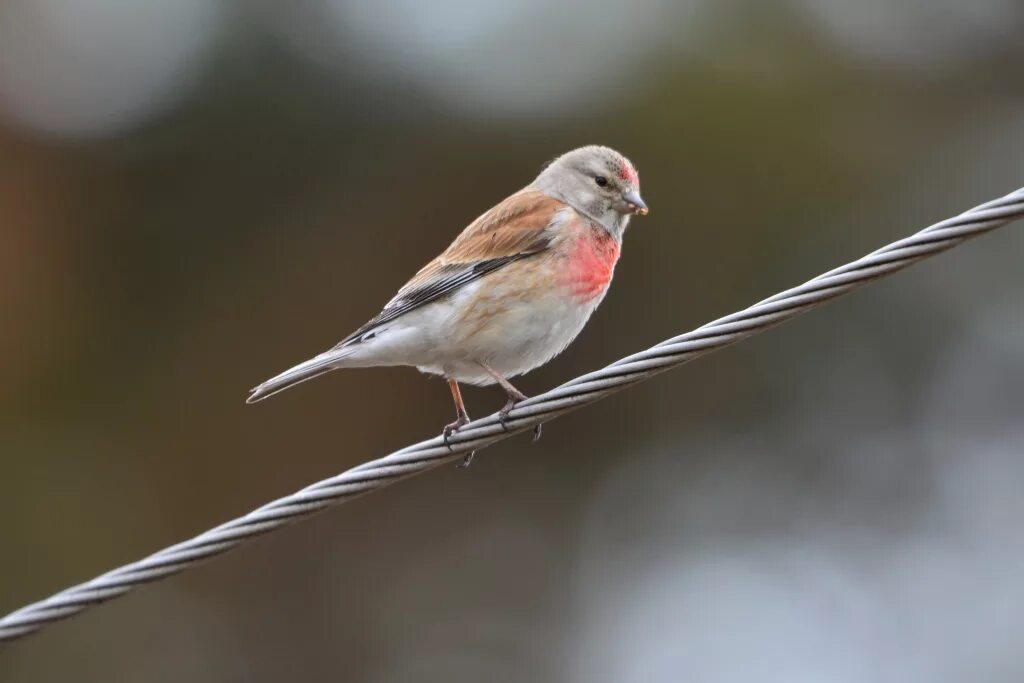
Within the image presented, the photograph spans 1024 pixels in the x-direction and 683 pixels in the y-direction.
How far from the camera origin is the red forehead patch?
6784 mm


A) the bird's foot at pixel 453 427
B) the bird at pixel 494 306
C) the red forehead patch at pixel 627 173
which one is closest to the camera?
the bird's foot at pixel 453 427

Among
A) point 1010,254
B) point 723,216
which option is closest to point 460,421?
point 723,216

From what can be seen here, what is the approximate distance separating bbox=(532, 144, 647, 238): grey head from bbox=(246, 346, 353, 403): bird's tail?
57.5 inches

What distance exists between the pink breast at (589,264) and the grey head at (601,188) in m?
0.16

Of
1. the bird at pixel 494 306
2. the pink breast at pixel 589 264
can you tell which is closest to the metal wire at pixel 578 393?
the bird at pixel 494 306

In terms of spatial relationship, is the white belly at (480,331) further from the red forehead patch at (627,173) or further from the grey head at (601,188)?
the red forehead patch at (627,173)

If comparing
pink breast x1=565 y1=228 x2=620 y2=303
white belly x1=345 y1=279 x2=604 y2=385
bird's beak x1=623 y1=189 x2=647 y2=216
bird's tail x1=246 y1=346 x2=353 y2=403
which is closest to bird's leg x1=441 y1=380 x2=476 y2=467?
white belly x1=345 y1=279 x2=604 y2=385

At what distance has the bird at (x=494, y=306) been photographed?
6.08 meters

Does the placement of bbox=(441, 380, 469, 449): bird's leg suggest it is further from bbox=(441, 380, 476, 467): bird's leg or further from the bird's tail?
the bird's tail

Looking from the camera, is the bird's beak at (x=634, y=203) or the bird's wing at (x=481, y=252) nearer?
the bird's wing at (x=481, y=252)

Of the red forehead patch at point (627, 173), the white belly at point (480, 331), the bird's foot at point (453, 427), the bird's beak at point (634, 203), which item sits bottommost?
the bird's foot at point (453, 427)

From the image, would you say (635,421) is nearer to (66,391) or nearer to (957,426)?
(957,426)

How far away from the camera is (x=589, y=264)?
249 inches

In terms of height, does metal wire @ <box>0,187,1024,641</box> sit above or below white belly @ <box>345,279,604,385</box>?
below
